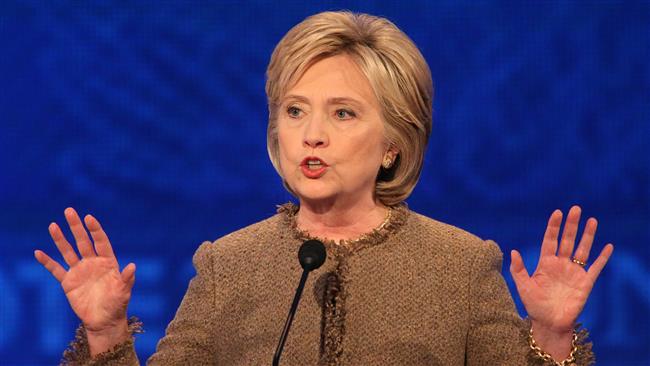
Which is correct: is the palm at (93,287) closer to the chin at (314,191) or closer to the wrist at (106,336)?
the wrist at (106,336)

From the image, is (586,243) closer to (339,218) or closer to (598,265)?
(598,265)

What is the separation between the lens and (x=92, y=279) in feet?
7.09

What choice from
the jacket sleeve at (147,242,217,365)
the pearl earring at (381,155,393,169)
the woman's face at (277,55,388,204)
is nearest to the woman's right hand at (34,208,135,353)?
the jacket sleeve at (147,242,217,365)

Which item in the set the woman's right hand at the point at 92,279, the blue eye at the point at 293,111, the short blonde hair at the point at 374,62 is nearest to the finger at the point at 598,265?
the short blonde hair at the point at 374,62

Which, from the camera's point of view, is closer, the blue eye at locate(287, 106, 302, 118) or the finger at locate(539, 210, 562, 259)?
the finger at locate(539, 210, 562, 259)

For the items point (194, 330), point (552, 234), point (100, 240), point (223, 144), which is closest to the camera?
point (552, 234)

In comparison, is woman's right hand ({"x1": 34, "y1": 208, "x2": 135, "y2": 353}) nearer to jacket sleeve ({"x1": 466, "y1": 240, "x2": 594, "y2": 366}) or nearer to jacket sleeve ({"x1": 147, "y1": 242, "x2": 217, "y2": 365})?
jacket sleeve ({"x1": 147, "y1": 242, "x2": 217, "y2": 365})

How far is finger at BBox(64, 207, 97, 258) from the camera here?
2127 millimetres

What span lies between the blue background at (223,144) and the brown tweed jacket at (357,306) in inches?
43.8

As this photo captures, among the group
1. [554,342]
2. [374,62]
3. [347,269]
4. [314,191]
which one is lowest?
[554,342]

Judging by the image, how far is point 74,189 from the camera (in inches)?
136

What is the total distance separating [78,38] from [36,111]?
0.27 metres

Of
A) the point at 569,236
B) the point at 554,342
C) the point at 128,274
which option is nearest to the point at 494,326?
the point at 554,342

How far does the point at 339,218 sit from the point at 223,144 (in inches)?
48.0
